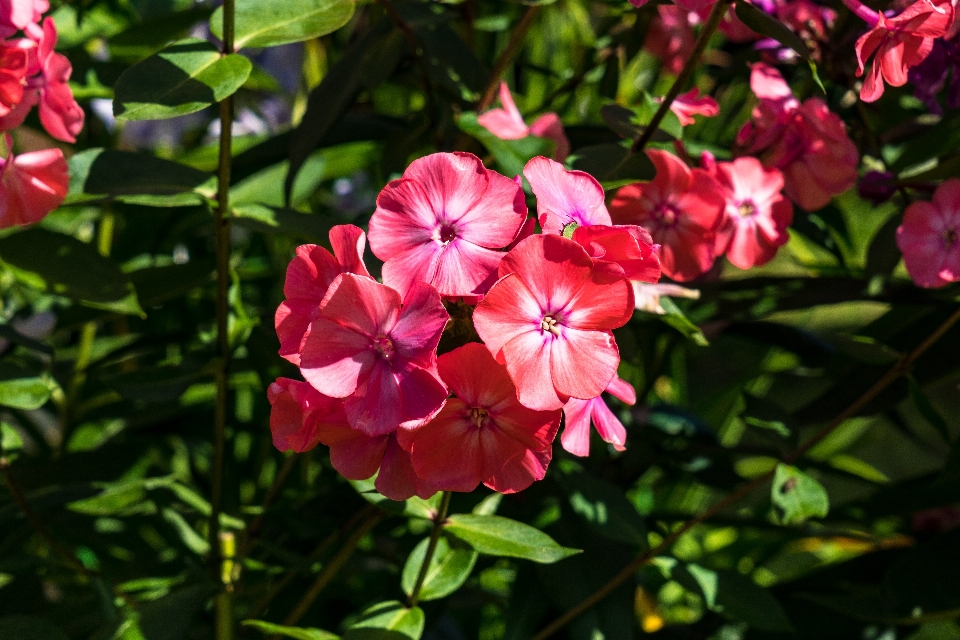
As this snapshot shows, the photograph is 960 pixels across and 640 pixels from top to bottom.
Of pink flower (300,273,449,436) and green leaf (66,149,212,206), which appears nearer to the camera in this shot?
pink flower (300,273,449,436)

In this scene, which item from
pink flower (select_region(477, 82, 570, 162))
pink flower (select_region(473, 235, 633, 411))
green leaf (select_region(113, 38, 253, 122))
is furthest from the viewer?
pink flower (select_region(477, 82, 570, 162))

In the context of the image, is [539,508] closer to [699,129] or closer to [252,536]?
[252,536]

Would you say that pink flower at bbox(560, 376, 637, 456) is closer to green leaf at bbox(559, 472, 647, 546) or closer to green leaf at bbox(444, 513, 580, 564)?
green leaf at bbox(444, 513, 580, 564)

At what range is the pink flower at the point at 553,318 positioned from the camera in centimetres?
34

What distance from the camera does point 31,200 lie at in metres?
0.50

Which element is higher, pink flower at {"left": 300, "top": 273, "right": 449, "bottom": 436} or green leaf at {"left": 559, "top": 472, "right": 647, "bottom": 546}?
pink flower at {"left": 300, "top": 273, "right": 449, "bottom": 436}

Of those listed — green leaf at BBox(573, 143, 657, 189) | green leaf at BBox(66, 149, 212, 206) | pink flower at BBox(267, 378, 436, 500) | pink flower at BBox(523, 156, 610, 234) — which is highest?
pink flower at BBox(523, 156, 610, 234)

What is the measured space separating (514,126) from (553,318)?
0.74 feet

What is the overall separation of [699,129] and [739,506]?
1.62 feet

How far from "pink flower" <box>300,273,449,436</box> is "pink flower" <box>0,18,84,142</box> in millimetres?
265

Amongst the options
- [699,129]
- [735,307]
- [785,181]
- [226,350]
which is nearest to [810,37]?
[785,181]

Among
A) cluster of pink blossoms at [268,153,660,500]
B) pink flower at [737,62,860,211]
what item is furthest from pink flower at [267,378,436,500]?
Result: pink flower at [737,62,860,211]

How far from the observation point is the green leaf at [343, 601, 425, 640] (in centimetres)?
47

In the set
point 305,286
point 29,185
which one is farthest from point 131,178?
point 305,286
